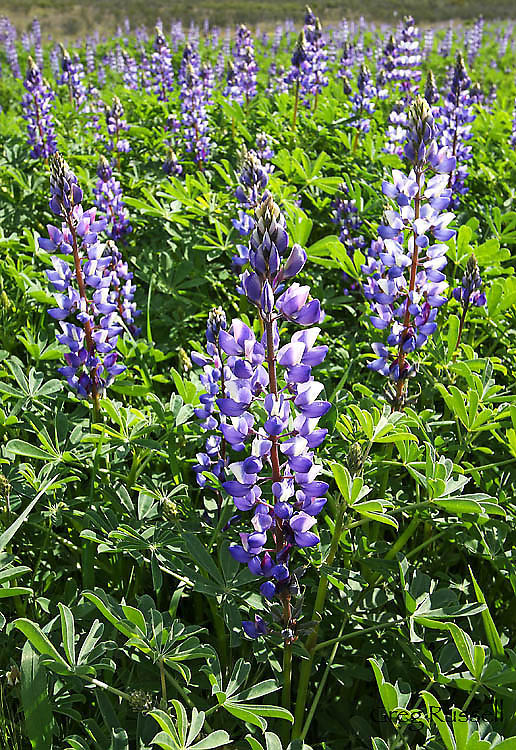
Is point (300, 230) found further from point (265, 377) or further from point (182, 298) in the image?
point (265, 377)

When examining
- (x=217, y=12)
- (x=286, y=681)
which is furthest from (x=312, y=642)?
(x=217, y=12)

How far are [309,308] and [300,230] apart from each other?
5.09 feet

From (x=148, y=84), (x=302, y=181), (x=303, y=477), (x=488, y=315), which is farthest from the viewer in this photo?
(x=148, y=84)

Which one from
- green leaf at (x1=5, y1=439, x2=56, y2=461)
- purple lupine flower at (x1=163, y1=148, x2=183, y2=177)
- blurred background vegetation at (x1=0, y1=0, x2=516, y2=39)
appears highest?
blurred background vegetation at (x1=0, y1=0, x2=516, y2=39)

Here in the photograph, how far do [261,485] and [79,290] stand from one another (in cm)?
92

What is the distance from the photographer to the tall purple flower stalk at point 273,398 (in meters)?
1.26

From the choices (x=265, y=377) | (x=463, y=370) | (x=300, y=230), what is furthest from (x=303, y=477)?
(x=300, y=230)

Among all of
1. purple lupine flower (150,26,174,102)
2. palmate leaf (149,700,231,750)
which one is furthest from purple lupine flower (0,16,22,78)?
palmate leaf (149,700,231,750)

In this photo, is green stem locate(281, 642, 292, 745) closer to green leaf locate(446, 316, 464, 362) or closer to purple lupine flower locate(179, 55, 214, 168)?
green leaf locate(446, 316, 464, 362)

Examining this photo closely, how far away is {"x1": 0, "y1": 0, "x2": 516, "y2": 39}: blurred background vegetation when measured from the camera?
2077cm

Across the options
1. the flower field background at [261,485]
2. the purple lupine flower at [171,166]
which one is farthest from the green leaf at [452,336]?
the purple lupine flower at [171,166]

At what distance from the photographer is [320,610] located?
1596 mm

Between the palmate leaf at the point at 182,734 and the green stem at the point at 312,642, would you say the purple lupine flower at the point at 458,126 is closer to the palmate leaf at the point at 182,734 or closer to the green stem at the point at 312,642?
the green stem at the point at 312,642

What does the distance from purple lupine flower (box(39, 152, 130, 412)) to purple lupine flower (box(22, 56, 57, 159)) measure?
7.52ft
